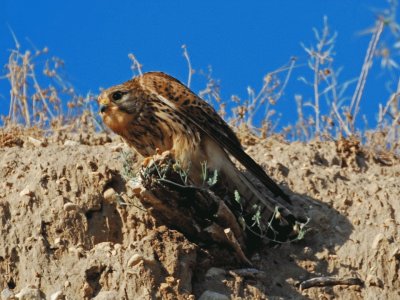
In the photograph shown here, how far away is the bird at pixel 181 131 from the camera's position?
592cm

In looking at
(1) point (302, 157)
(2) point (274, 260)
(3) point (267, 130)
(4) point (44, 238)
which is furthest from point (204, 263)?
(3) point (267, 130)

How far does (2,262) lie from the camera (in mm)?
5520

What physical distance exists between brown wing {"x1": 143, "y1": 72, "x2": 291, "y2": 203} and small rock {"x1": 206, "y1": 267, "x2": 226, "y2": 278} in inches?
27.7

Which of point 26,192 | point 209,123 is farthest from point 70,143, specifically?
point 209,123

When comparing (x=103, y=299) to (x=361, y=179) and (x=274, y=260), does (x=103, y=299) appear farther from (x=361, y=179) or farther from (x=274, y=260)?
(x=361, y=179)

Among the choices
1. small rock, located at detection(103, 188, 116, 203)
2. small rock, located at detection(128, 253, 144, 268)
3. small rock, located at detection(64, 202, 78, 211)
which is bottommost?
small rock, located at detection(128, 253, 144, 268)

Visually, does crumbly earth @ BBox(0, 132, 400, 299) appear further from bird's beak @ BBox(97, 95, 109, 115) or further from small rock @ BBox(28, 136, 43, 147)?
bird's beak @ BBox(97, 95, 109, 115)

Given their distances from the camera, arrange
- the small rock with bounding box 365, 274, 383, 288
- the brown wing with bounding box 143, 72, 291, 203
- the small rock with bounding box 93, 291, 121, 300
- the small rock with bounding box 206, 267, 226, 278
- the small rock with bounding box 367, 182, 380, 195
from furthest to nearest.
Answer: the small rock with bounding box 367, 182, 380, 195, the brown wing with bounding box 143, 72, 291, 203, the small rock with bounding box 365, 274, 383, 288, the small rock with bounding box 206, 267, 226, 278, the small rock with bounding box 93, 291, 121, 300

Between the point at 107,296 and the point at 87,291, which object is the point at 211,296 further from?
the point at 87,291

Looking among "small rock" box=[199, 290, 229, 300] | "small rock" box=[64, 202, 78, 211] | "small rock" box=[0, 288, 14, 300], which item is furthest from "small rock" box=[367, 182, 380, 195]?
"small rock" box=[0, 288, 14, 300]

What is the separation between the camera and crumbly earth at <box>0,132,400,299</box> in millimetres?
5355

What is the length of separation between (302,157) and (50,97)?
7.70 feet

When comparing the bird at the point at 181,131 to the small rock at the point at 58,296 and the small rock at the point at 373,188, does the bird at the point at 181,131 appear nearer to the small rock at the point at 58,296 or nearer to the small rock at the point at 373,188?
the small rock at the point at 373,188

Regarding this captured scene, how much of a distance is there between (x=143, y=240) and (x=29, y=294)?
2.50 feet
